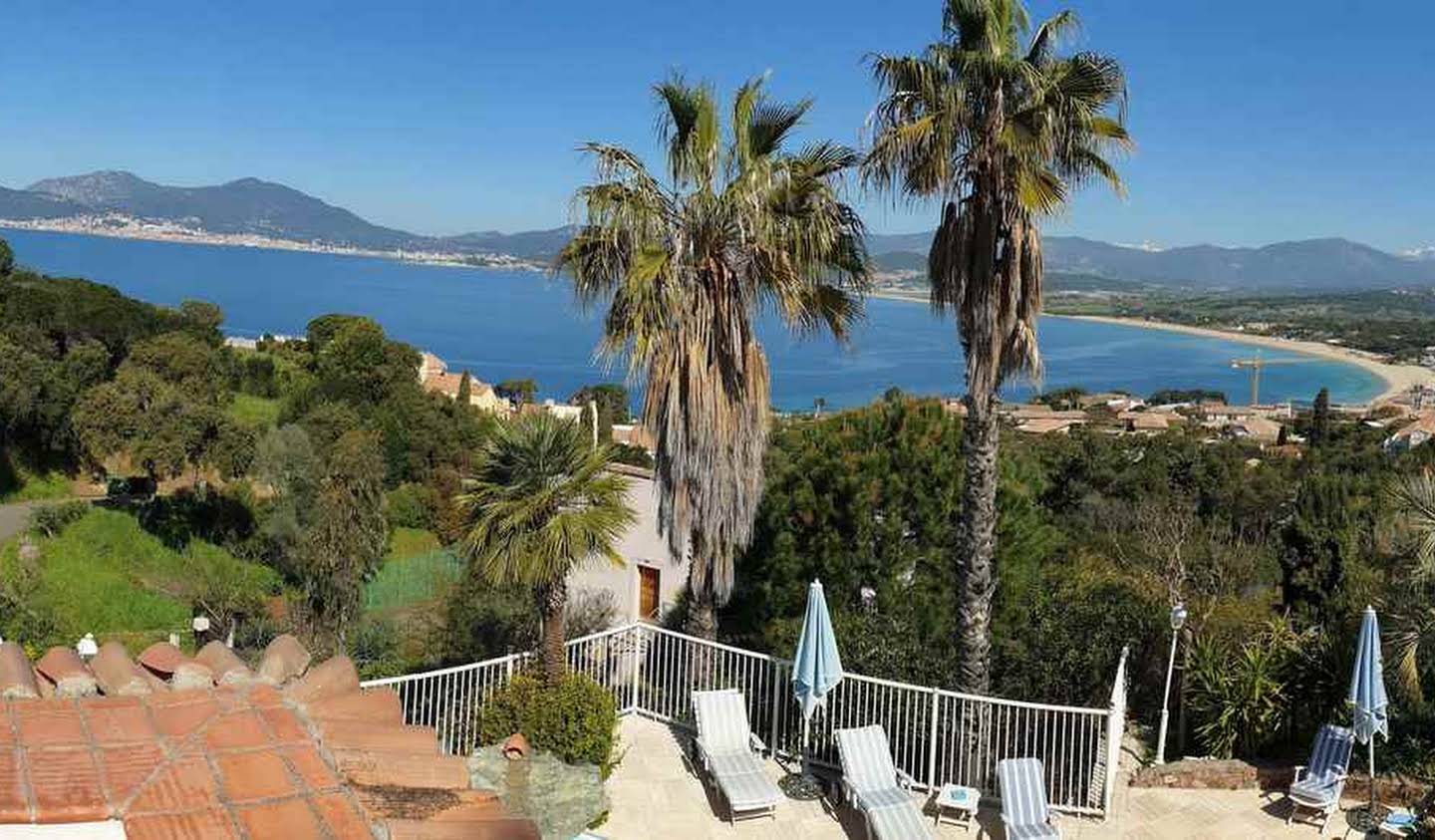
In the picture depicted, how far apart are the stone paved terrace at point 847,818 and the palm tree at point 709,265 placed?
7.05 feet

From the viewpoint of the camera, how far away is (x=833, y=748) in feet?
30.9

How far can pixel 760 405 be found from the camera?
9.45 meters

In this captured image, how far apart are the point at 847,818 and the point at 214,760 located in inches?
261

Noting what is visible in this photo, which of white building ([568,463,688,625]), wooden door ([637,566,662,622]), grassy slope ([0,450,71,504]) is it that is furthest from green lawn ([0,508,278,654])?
wooden door ([637,566,662,622])

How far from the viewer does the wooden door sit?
1638 cm

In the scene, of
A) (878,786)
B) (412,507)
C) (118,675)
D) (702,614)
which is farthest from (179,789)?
(412,507)

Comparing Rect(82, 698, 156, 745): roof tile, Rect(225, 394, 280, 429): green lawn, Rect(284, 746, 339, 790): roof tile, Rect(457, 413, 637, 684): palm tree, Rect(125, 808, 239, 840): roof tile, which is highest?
Rect(82, 698, 156, 745): roof tile

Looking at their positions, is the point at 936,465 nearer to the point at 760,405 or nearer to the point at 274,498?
the point at 760,405

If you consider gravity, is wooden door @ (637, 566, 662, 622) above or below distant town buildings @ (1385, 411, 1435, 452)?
above

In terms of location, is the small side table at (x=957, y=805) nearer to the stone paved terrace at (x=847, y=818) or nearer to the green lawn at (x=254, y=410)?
the stone paved terrace at (x=847, y=818)

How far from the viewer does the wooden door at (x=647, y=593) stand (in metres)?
16.4

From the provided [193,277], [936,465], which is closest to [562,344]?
[193,277]

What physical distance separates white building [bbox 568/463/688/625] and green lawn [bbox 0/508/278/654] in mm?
9040

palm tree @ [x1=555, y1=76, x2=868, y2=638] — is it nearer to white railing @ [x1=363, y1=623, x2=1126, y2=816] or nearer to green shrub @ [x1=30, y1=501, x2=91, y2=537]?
white railing @ [x1=363, y1=623, x2=1126, y2=816]
